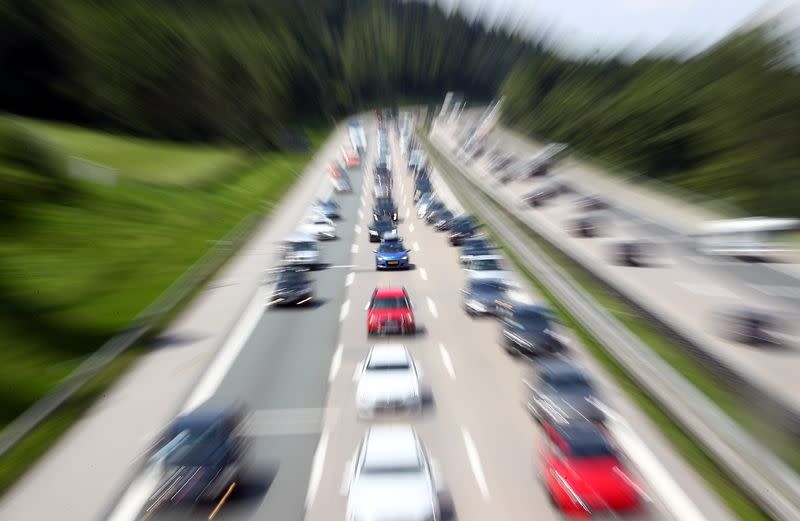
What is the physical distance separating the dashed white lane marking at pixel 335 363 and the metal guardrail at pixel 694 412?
9660 millimetres

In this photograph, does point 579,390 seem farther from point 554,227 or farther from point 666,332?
point 554,227

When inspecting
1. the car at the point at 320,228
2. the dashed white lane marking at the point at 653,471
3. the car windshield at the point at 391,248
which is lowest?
the dashed white lane marking at the point at 653,471

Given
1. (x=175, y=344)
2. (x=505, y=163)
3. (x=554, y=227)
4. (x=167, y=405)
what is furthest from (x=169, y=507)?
(x=505, y=163)

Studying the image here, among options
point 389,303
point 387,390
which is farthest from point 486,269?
point 387,390

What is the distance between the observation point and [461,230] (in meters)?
47.6

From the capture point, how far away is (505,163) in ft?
268

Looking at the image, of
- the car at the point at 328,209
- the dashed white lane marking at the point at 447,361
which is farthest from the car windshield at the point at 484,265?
the car at the point at 328,209

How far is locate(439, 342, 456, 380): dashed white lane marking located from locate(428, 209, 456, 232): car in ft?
81.1

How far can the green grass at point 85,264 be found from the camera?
958 inches

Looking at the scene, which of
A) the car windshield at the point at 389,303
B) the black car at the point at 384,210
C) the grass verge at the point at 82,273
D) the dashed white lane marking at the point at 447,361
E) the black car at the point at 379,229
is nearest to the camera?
the grass verge at the point at 82,273

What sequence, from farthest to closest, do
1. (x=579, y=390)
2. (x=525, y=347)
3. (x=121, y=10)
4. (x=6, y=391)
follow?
(x=121, y=10)
(x=525, y=347)
(x=6, y=391)
(x=579, y=390)

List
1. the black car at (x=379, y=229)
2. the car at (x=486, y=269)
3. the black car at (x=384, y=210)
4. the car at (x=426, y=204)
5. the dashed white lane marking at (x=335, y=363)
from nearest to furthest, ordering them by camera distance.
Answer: the dashed white lane marking at (x=335, y=363)
the car at (x=486, y=269)
the black car at (x=379, y=229)
the black car at (x=384, y=210)
the car at (x=426, y=204)

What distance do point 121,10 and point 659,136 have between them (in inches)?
2773

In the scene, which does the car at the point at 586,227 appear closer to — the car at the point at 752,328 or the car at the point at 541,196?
the car at the point at 541,196
